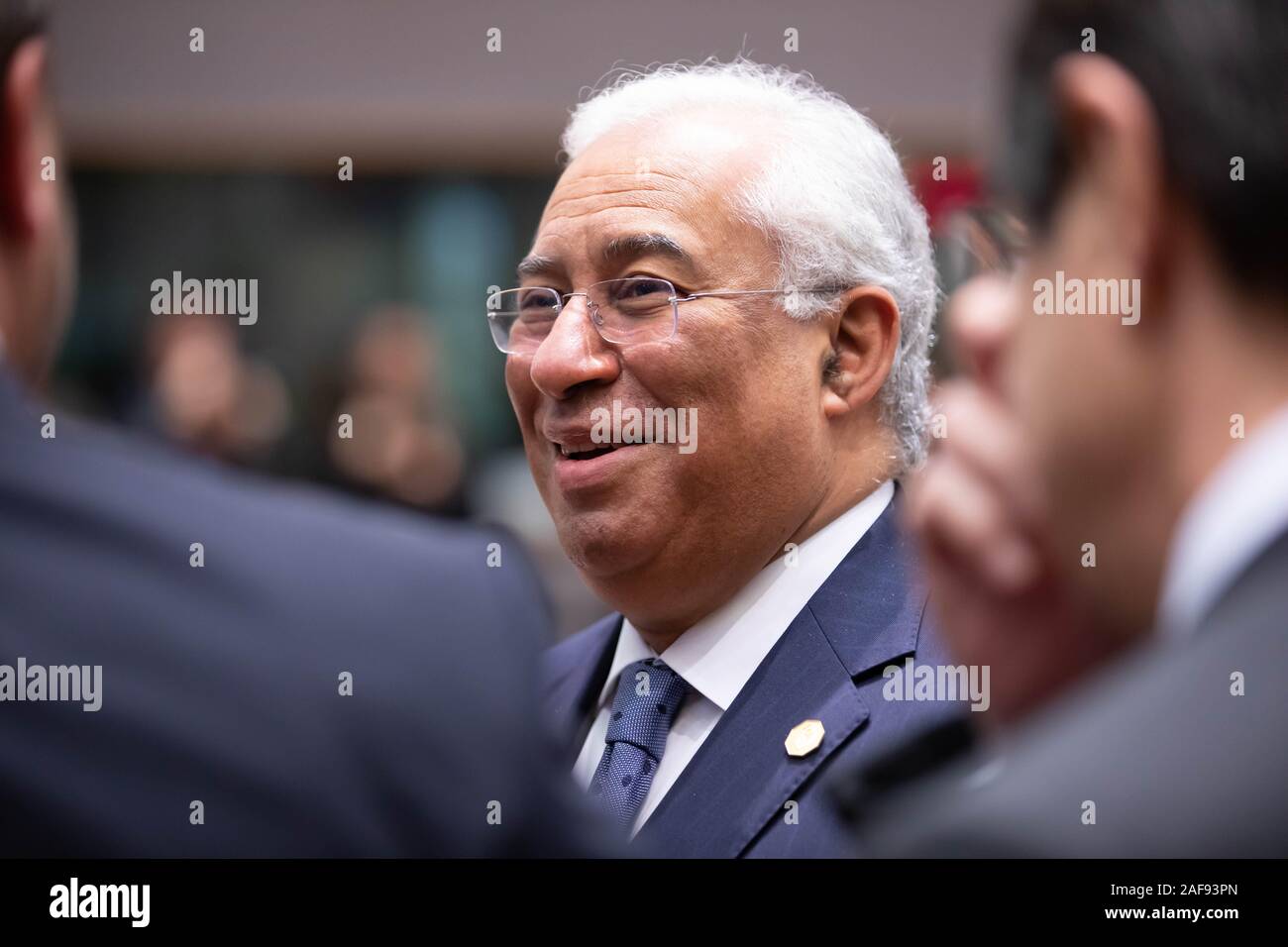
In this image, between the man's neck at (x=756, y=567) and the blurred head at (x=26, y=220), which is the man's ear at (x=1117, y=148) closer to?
the blurred head at (x=26, y=220)

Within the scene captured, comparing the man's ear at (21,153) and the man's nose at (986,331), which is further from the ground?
the man's ear at (21,153)

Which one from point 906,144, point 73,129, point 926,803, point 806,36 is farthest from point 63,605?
point 73,129

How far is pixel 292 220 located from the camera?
13.6ft

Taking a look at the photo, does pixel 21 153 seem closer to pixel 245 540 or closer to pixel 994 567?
pixel 245 540

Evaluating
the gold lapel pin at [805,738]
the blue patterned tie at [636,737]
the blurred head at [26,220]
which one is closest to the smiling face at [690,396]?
the blue patterned tie at [636,737]

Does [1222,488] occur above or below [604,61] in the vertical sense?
below

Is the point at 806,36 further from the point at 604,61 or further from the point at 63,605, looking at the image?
the point at 63,605

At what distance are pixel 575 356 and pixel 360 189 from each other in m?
2.63

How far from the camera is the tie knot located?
1.98 m

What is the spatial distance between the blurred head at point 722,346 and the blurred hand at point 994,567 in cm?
87

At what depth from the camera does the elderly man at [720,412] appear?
2.00 meters

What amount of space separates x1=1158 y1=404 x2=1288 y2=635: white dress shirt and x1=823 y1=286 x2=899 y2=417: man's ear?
1.24 meters

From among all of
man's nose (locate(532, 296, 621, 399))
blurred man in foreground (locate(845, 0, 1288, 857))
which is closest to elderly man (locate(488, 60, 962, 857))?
man's nose (locate(532, 296, 621, 399))

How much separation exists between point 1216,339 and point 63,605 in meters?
0.92
